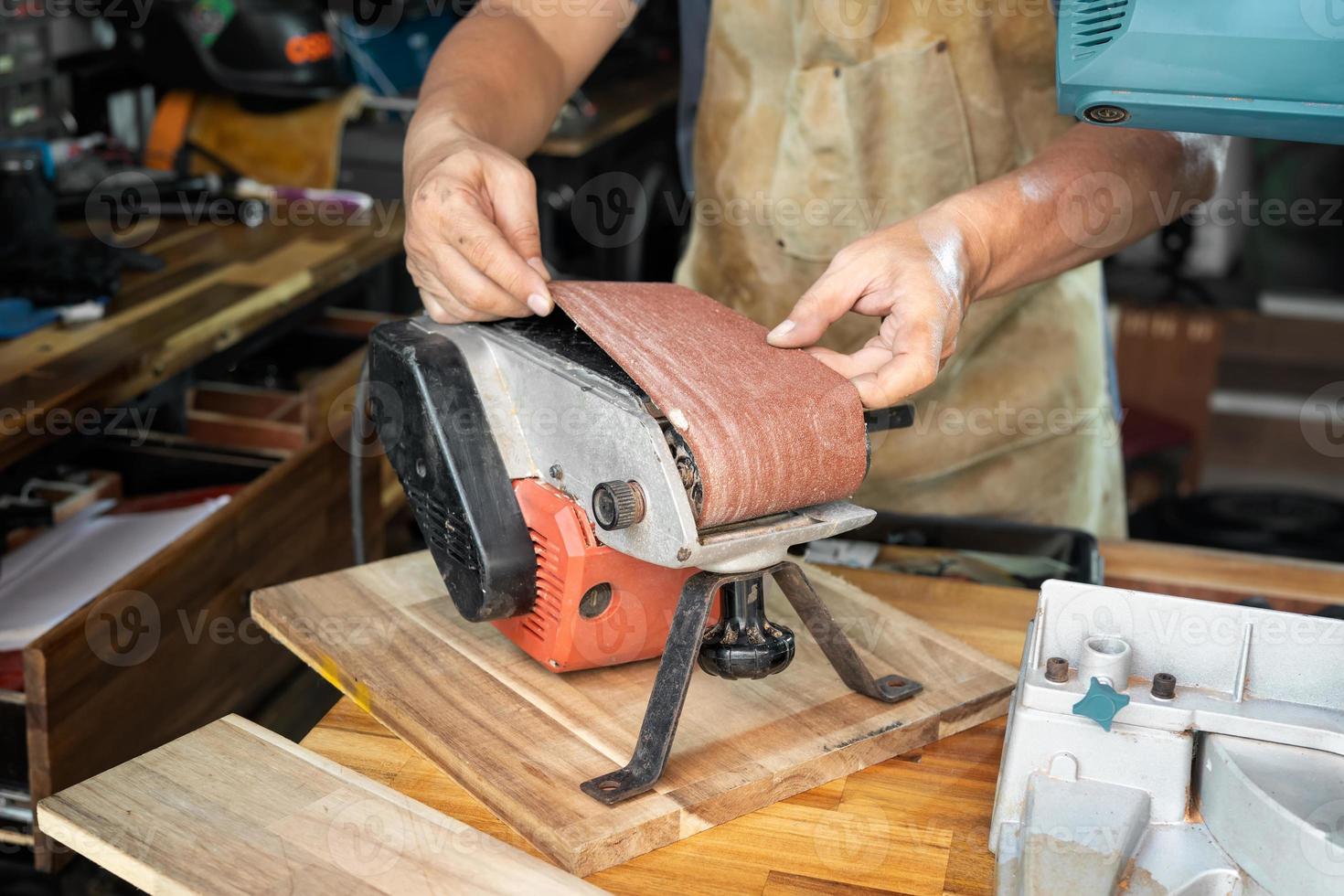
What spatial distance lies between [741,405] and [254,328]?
1376 mm

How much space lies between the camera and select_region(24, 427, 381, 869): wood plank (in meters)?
1.37

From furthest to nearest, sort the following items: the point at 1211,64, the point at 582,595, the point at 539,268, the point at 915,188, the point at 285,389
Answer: the point at 285,389 < the point at 915,188 < the point at 539,268 < the point at 582,595 < the point at 1211,64

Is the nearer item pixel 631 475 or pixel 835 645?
pixel 631 475

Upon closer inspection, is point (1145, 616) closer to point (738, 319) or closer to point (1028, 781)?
point (1028, 781)

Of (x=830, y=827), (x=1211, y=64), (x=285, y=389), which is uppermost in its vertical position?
(x=1211, y=64)

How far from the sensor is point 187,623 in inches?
62.0

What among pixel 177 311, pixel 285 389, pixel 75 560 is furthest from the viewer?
pixel 285 389

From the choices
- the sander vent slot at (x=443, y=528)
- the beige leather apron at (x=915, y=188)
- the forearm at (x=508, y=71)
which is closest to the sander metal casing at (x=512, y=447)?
the sander vent slot at (x=443, y=528)

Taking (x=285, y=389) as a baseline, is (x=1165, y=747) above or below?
above

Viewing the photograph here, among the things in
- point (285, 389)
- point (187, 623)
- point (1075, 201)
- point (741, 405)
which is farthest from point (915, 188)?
point (285, 389)

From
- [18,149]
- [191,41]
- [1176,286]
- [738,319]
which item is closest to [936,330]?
[738,319]

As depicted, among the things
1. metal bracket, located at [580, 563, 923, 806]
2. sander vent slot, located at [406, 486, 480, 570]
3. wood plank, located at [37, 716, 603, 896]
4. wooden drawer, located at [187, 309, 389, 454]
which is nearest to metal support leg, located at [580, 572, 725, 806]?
metal bracket, located at [580, 563, 923, 806]

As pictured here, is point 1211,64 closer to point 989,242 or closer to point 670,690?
point 989,242

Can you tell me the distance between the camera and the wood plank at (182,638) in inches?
54.0
